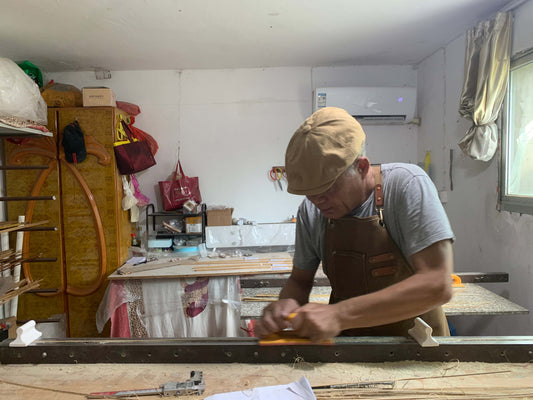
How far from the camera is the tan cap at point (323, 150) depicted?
99cm

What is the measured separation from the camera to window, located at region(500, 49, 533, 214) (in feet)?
7.34

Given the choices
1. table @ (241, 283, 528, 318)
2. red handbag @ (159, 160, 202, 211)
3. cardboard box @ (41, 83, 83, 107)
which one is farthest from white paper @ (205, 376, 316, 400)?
cardboard box @ (41, 83, 83, 107)

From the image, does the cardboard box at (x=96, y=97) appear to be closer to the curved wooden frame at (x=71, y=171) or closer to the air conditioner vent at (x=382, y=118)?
the curved wooden frame at (x=71, y=171)

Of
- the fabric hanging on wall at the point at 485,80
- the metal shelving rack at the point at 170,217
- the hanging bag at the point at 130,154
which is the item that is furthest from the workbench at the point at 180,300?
the fabric hanging on wall at the point at 485,80

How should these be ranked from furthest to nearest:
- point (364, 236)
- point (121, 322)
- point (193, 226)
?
1. point (193, 226)
2. point (121, 322)
3. point (364, 236)

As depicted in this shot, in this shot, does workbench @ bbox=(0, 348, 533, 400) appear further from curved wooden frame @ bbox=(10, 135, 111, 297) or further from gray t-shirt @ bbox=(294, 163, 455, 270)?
curved wooden frame @ bbox=(10, 135, 111, 297)

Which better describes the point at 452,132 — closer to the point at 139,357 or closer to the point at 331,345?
the point at 331,345

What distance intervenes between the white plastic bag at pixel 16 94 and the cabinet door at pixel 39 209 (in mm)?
574

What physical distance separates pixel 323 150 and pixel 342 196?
19 cm

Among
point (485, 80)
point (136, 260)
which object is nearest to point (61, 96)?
point (136, 260)

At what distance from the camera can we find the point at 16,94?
2371 millimetres

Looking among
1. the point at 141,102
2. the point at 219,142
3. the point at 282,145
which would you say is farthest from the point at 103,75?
the point at 282,145

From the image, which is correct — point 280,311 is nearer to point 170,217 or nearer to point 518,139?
point 518,139

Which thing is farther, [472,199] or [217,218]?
[217,218]
